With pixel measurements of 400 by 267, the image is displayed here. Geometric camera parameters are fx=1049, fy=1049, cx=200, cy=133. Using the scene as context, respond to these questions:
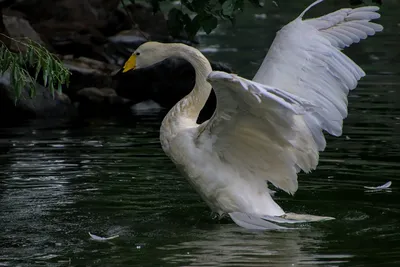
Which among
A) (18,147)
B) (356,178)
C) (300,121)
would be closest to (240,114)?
(300,121)

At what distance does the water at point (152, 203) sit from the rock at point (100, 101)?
113 centimetres

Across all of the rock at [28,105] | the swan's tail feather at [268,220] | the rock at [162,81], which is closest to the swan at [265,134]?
the swan's tail feather at [268,220]

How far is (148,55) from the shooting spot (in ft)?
29.5

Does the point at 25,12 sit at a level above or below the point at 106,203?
below

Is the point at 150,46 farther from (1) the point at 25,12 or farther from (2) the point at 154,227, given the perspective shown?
(1) the point at 25,12

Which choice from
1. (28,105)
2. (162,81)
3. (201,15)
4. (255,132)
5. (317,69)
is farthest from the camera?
(162,81)

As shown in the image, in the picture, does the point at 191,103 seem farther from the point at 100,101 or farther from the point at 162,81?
the point at 162,81

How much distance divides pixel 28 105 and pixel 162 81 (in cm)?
231

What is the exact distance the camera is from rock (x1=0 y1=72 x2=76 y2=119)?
1451 cm

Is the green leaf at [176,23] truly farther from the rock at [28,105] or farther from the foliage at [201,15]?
the rock at [28,105]

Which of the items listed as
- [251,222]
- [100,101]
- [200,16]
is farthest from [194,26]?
[100,101]

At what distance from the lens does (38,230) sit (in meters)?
7.83

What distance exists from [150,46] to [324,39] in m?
1.48

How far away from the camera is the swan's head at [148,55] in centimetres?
889
